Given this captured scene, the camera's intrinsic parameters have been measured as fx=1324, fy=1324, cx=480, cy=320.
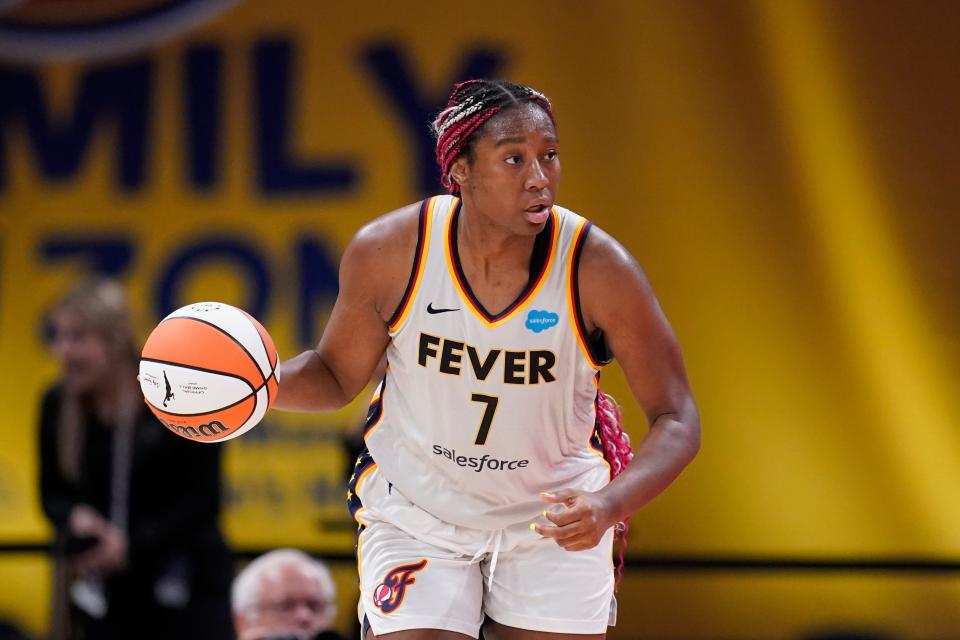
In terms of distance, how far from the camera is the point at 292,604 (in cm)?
385

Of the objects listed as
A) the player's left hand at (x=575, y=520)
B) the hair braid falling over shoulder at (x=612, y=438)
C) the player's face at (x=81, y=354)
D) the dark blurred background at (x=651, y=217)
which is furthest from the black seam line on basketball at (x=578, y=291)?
the dark blurred background at (x=651, y=217)

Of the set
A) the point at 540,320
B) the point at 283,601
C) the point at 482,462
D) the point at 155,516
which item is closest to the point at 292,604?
the point at 283,601

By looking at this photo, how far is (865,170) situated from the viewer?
5.71m

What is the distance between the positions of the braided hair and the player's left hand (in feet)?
2.70

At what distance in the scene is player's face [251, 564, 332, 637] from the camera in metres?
3.82

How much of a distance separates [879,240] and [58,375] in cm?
389

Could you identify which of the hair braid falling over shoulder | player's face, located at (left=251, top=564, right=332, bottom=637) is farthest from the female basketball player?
player's face, located at (left=251, top=564, right=332, bottom=637)

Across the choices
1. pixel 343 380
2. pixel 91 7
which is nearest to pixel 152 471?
pixel 343 380

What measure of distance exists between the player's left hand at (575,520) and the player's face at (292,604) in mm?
1455

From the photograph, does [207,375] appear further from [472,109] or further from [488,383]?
[472,109]

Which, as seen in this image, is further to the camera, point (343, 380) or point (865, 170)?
point (865, 170)

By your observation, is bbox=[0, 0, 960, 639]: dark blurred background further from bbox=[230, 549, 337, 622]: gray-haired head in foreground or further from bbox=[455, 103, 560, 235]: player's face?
bbox=[455, 103, 560, 235]: player's face

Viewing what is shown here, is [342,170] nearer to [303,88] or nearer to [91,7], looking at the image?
[303,88]

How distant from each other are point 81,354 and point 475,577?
215cm
